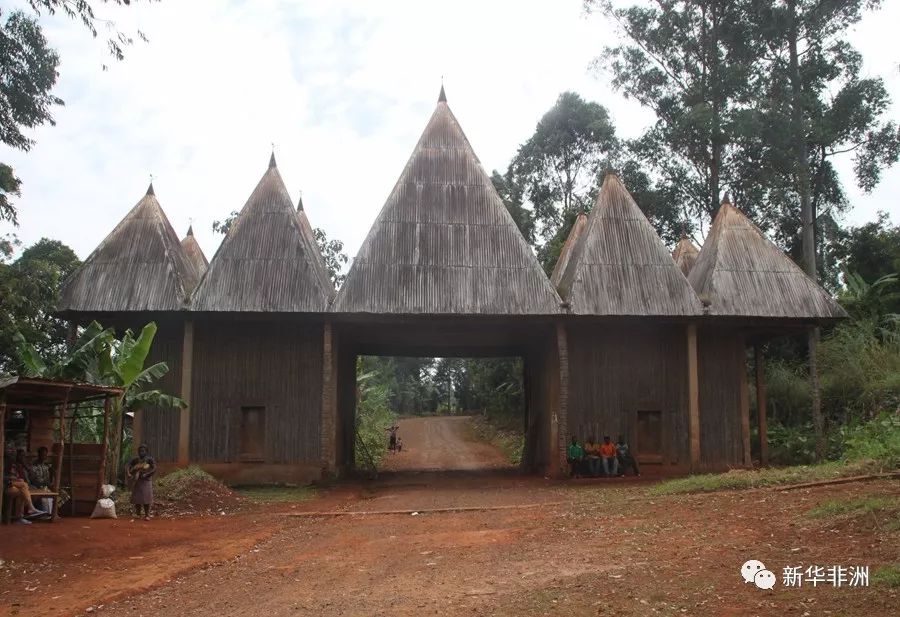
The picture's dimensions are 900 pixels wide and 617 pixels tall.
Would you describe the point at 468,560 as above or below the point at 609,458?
below

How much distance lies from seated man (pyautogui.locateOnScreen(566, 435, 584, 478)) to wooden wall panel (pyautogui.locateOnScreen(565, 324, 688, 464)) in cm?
67

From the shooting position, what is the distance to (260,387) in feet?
66.7

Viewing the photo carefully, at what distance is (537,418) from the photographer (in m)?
24.0

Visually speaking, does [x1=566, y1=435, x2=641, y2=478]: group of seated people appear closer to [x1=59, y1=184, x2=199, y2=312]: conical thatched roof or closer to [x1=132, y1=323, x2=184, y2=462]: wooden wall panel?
[x1=132, y1=323, x2=184, y2=462]: wooden wall panel

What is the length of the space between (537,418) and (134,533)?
13764mm

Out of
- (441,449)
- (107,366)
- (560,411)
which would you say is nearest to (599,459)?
(560,411)

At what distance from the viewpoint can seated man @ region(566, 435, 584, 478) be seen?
19938 millimetres

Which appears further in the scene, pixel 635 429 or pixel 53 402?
pixel 635 429

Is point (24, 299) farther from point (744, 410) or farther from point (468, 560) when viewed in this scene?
point (744, 410)

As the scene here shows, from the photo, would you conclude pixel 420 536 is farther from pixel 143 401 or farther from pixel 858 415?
pixel 858 415

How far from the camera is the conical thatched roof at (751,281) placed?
20.1 m

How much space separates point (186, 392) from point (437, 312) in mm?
6029

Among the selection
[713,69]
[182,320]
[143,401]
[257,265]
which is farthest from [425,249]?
[713,69]

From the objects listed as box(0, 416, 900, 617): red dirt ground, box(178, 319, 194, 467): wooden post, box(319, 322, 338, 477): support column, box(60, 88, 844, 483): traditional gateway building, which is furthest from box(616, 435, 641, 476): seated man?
box(178, 319, 194, 467): wooden post
